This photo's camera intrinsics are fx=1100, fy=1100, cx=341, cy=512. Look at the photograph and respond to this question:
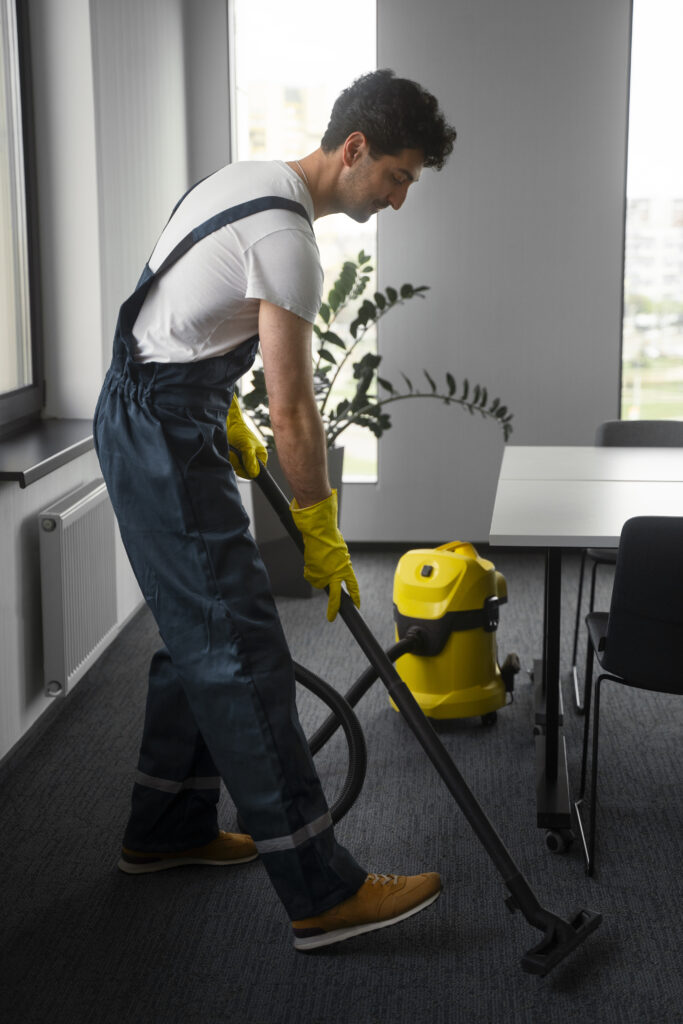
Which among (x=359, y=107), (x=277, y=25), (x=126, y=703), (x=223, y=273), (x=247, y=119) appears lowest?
(x=126, y=703)

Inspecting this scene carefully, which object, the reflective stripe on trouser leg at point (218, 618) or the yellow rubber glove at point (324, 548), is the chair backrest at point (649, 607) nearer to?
the yellow rubber glove at point (324, 548)

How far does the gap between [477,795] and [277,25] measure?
11.1ft

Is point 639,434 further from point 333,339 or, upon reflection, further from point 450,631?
point 333,339

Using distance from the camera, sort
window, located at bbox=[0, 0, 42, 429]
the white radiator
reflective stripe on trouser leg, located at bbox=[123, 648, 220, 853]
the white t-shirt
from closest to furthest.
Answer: the white t-shirt → reflective stripe on trouser leg, located at bbox=[123, 648, 220, 853] → the white radiator → window, located at bbox=[0, 0, 42, 429]

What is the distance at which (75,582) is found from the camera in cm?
282

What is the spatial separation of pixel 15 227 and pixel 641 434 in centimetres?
191

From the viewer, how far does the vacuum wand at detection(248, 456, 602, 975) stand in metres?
1.84

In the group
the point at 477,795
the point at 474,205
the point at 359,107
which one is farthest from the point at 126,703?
the point at 474,205

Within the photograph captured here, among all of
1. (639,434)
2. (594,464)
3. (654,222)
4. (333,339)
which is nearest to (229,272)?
(594,464)

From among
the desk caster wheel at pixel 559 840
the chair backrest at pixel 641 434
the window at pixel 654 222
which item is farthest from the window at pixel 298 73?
the desk caster wheel at pixel 559 840

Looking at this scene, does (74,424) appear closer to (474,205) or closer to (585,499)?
(585,499)

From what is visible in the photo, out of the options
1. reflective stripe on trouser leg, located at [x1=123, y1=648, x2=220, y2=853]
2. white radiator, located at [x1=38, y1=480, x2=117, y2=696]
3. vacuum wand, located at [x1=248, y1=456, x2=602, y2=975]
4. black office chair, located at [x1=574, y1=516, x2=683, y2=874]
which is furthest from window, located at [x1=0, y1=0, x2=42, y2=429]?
black office chair, located at [x1=574, y1=516, x2=683, y2=874]

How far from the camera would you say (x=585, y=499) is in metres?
2.48

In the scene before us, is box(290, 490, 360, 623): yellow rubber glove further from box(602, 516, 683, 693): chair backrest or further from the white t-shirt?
box(602, 516, 683, 693): chair backrest
